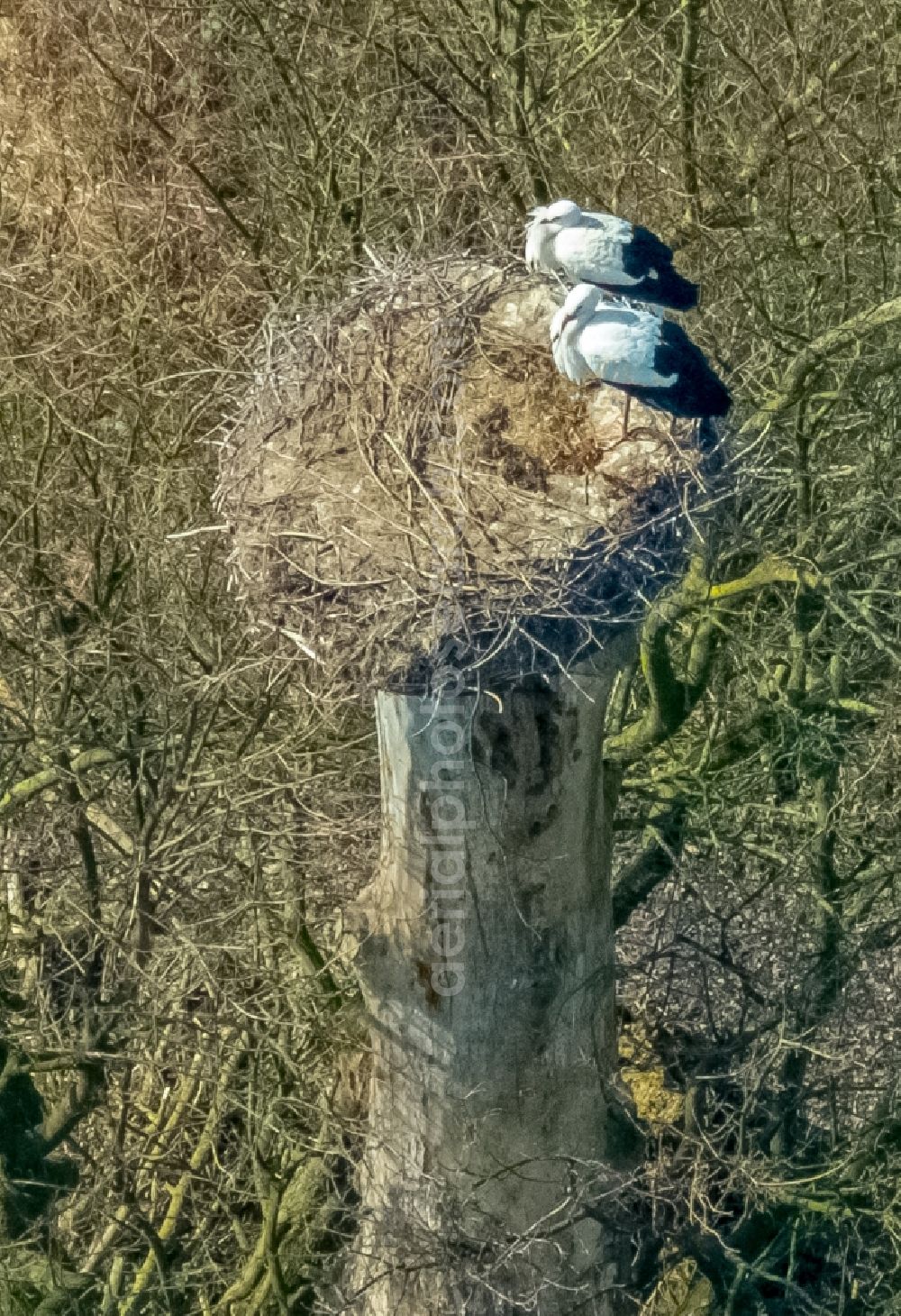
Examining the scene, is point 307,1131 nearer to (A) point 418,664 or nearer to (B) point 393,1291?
(B) point 393,1291

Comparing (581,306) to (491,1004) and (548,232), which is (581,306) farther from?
(491,1004)

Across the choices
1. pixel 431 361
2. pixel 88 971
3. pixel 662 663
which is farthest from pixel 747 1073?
pixel 431 361

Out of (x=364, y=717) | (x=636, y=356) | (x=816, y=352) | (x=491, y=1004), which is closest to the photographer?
A: (x=636, y=356)

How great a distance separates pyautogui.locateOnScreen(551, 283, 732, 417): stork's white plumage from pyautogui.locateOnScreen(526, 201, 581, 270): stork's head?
47 cm

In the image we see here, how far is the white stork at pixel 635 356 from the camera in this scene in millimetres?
3984

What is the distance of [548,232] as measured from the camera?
15.4 ft

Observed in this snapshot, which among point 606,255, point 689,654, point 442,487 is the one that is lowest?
point 689,654

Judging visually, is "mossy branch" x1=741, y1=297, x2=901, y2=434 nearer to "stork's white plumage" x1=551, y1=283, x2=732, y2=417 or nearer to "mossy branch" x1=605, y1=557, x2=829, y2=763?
"mossy branch" x1=605, y1=557, x2=829, y2=763

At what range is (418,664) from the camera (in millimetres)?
3992

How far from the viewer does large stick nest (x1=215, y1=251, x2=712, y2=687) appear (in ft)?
13.0

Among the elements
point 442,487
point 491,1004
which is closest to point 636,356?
point 442,487

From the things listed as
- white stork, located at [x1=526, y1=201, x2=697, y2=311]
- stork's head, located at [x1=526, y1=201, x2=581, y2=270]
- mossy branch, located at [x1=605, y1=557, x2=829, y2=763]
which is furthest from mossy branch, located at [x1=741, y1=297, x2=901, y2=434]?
stork's head, located at [x1=526, y1=201, x2=581, y2=270]

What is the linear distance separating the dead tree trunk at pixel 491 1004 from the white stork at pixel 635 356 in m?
0.68

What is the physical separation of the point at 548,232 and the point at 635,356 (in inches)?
33.1
